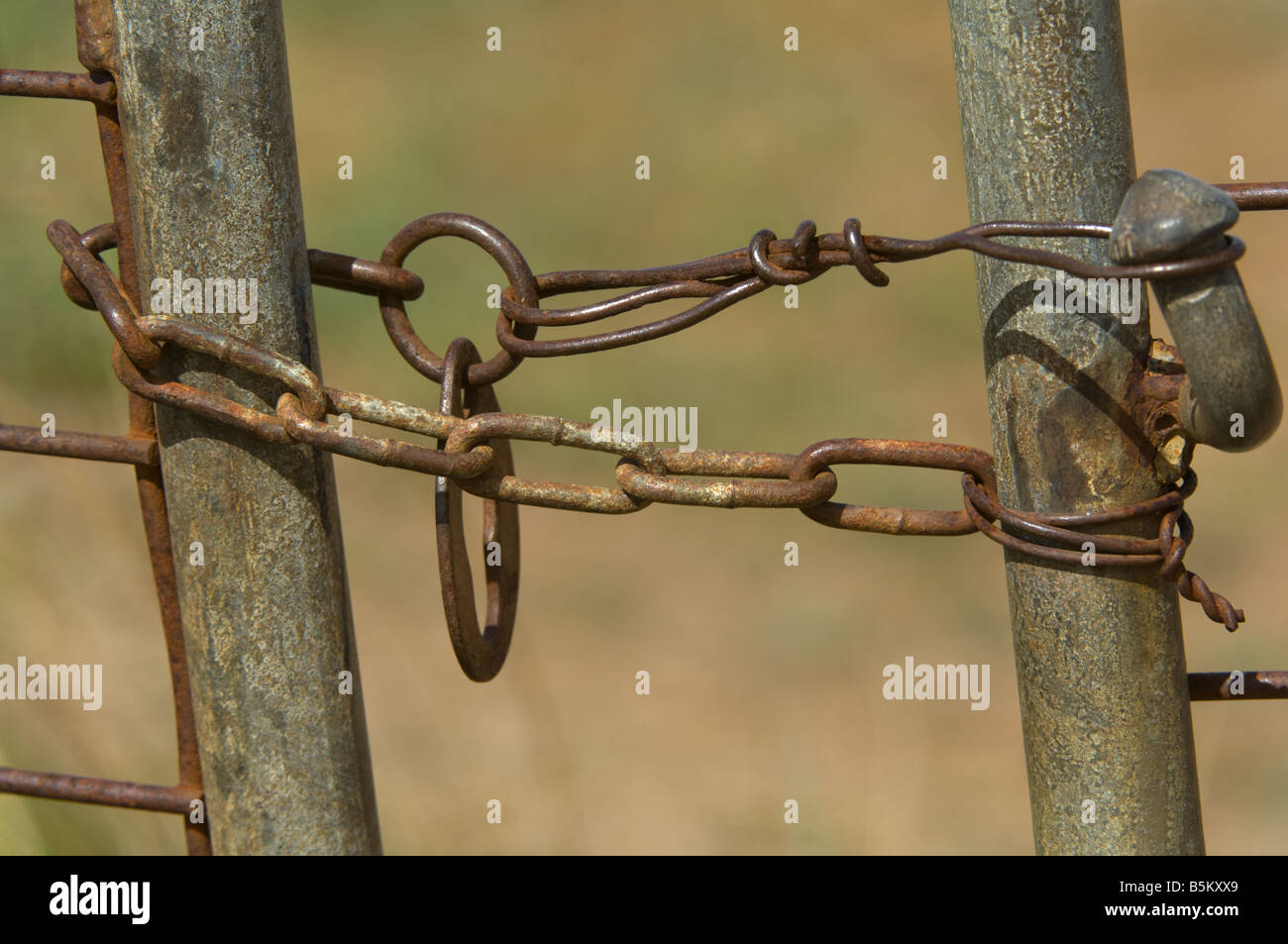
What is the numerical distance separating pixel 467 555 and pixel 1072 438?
497 mm

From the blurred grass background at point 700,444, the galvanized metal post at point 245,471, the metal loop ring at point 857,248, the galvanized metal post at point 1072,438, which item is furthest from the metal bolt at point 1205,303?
the blurred grass background at point 700,444

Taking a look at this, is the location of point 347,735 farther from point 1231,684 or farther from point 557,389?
point 557,389

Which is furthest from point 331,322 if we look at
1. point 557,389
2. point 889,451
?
point 889,451

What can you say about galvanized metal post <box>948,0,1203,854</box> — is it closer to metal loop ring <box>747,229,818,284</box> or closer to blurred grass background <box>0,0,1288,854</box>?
metal loop ring <box>747,229,818,284</box>

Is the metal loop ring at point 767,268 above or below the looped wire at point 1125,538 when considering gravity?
above

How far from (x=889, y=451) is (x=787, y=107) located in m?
5.55

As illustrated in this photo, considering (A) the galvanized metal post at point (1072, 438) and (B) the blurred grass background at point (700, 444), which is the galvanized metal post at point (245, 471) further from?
(B) the blurred grass background at point (700, 444)

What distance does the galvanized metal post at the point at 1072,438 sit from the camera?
0.88 meters

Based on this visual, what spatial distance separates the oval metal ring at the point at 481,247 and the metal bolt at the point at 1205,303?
0.47 meters

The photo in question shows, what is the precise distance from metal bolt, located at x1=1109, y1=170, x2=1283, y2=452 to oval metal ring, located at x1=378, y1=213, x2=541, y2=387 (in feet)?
1.54

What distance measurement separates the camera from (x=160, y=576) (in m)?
1.18

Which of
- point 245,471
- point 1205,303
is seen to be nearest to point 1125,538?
point 1205,303

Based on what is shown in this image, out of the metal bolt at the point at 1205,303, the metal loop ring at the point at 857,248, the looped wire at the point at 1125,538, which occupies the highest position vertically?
the metal loop ring at the point at 857,248

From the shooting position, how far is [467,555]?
3.48 ft
